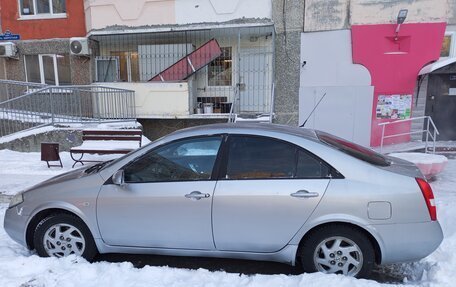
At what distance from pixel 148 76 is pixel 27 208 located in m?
7.87

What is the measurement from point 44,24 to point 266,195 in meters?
11.4

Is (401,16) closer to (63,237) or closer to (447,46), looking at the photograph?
(447,46)

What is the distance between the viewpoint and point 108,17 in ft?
32.5

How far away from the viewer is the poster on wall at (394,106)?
9453mm

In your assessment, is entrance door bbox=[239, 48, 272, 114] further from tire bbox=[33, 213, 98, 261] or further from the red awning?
tire bbox=[33, 213, 98, 261]

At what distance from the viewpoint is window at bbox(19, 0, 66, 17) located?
11.2 meters

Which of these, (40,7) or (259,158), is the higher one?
(40,7)

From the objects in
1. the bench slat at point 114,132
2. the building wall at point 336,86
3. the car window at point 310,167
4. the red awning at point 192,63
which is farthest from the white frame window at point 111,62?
the car window at point 310,167

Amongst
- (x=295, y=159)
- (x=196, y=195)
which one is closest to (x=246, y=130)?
(x=295, y=159)

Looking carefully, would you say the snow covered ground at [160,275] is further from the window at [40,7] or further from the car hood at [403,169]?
the window at [40,7]

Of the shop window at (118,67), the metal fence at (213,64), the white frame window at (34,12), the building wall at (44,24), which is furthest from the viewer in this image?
the white frame window at (34,12)

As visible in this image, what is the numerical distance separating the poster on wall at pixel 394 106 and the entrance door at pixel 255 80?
127 inches

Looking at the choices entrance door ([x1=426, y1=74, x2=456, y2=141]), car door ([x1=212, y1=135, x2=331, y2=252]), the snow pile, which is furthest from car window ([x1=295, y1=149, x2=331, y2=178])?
entrance door ([x1=426, y1=74, x2=456, y2=141])

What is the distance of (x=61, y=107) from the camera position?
377 inches
